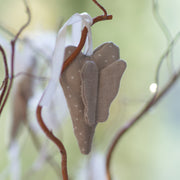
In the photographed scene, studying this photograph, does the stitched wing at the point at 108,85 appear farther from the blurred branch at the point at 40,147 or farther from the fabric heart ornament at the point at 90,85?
the blurred branch at the point at 40,147

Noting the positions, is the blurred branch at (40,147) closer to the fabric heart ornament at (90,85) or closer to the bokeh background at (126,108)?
the bokeh background at (126,108)

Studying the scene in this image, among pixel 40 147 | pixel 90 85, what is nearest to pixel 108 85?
pixel 90 85

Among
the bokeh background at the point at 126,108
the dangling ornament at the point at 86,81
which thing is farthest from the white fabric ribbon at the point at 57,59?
the bokeh background at the point at 126,108

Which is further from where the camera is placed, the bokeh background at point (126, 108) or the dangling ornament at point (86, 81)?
the bokeh background at point (126, 108)

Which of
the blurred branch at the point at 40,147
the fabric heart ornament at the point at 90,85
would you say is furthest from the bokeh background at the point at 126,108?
the fabric heart ornament at the point at 90,85

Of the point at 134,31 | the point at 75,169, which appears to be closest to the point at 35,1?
the point at 134,31

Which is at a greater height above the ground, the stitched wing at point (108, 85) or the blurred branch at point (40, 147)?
the stitched wing at point (108, 85)
